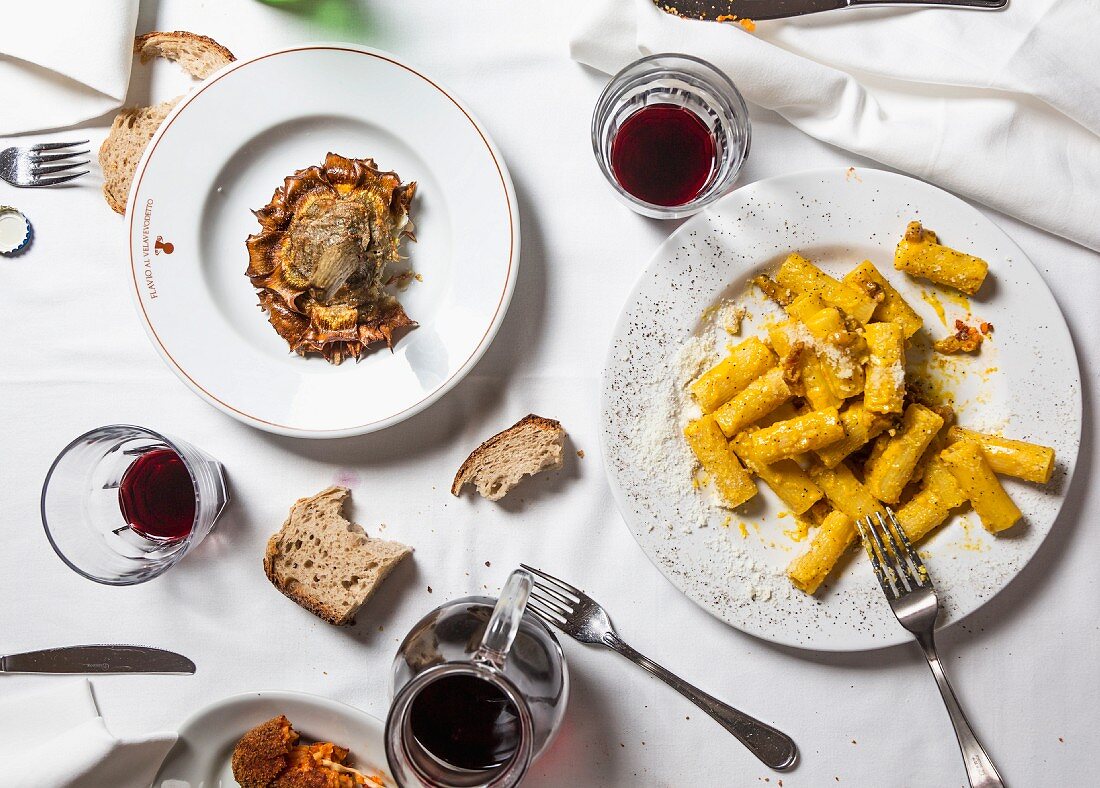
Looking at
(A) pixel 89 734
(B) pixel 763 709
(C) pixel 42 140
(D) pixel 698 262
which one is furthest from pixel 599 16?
(A) pixel 89 734

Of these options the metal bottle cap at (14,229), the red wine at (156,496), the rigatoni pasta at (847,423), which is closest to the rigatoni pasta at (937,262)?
the rigatoni pasta at (847,423)

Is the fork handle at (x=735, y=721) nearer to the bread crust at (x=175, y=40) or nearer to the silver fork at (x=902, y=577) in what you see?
the silver fork at (x=902, y=577)

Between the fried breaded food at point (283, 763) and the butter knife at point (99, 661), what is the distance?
0.26 m

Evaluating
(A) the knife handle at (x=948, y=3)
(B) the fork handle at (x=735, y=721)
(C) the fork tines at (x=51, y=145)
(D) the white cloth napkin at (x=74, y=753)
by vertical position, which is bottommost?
(D) the white cloth napkin at (x=74, y=753)

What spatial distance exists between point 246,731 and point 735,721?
1033 mm

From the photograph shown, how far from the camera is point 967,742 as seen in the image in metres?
1.67

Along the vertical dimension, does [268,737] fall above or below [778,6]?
below

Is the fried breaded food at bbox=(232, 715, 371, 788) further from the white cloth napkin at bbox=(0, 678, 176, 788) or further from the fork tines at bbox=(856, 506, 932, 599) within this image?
the fork tines at bbox=(856, 506, 932, 599)

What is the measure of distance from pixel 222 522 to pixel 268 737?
468 millimetres

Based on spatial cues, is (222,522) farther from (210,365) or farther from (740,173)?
(740,173)

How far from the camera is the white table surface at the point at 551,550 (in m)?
1.72

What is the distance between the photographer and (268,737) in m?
1.63

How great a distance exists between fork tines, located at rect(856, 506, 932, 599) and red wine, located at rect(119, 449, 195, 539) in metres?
1.44

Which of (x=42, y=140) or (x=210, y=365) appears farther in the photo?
(x=42, y=140)
